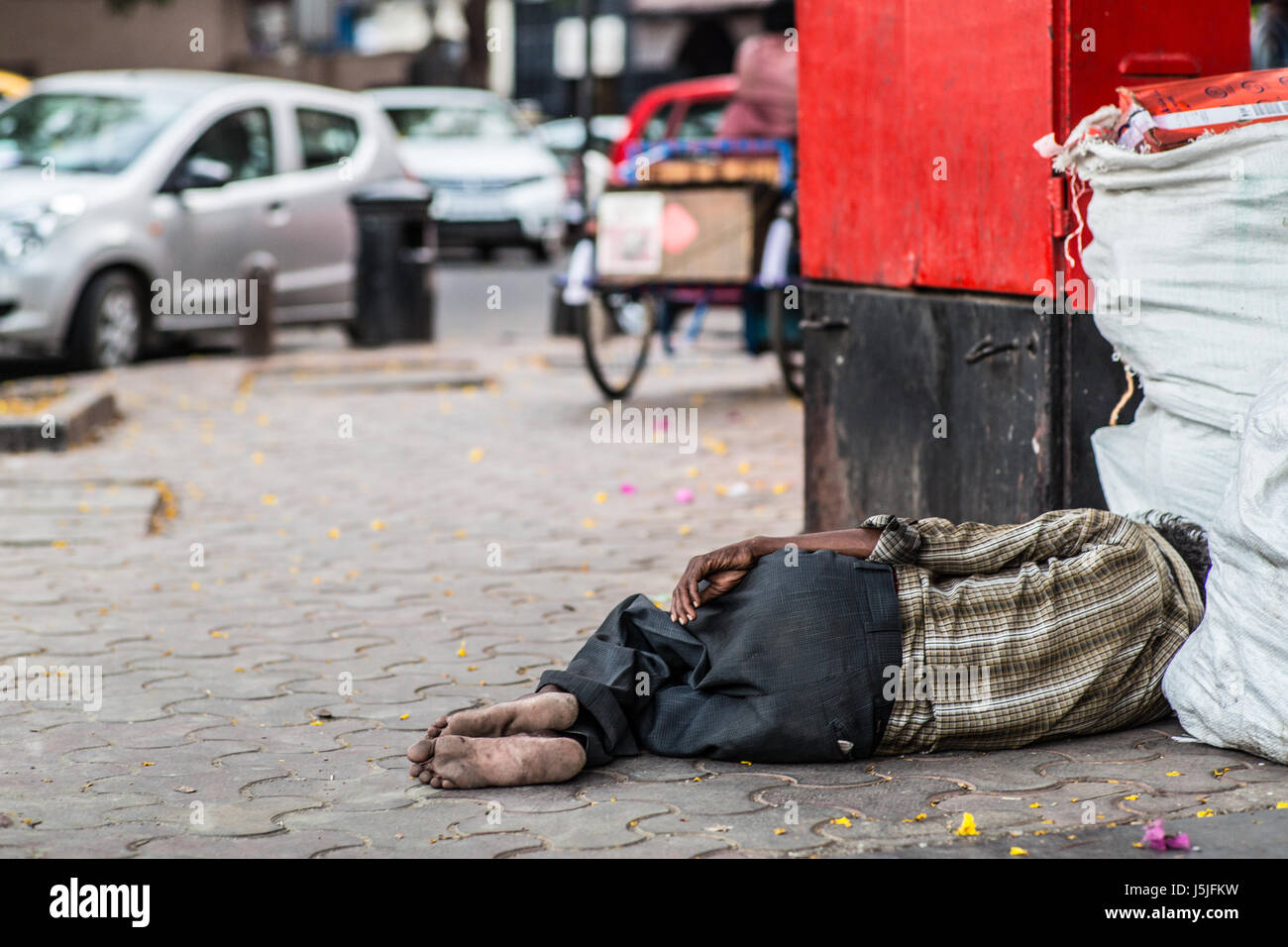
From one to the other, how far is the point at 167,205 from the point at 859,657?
893cm

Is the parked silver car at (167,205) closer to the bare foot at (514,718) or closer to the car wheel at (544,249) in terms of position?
the car wheel at (544,249)

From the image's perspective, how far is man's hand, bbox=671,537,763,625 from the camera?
3.67 meters

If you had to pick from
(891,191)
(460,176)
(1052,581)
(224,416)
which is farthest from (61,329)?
(460,176)

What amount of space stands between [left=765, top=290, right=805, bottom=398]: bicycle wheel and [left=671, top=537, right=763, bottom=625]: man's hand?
5588 mm

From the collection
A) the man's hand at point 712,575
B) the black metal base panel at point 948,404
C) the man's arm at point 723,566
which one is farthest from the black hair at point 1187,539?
the man's hand at point 712,575

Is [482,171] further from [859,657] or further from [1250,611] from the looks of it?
[1250,611]

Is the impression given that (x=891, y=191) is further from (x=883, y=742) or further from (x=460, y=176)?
(x=460, y=176)

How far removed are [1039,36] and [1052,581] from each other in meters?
1.63

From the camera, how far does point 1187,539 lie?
3986mm

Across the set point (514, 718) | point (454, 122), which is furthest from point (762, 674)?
point (454, 122)

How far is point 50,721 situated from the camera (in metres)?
4.08

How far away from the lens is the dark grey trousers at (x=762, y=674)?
3588mm

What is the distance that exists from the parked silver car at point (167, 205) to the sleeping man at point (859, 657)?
7.80 m

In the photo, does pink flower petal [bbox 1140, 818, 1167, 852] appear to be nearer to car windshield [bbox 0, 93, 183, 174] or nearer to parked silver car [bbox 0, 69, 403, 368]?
parked silver car [bbox 0, 69, 403, 368]
